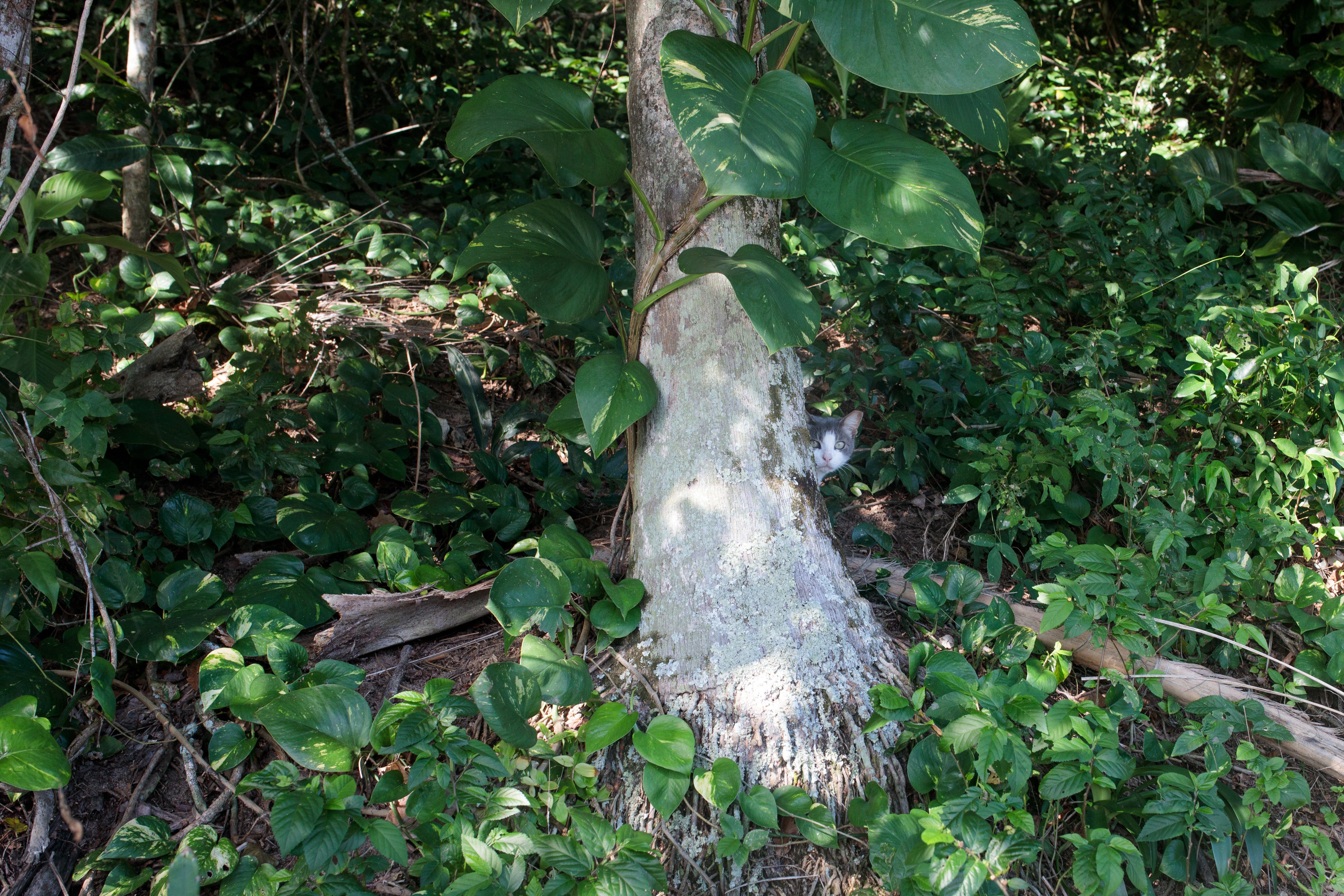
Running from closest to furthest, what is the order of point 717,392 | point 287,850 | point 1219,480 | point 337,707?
point 287,850
point 337,707
point 717,392
point 1219,480

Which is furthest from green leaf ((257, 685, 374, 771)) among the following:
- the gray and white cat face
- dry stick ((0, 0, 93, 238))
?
the gray and white cat face

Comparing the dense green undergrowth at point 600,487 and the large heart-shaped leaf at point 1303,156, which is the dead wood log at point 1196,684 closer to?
the dense green undergrowth at point 600,487

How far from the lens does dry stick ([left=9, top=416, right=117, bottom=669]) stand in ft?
4.70

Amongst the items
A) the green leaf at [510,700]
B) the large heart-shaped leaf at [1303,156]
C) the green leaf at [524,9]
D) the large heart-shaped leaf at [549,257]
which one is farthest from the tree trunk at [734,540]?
the large heart-shaped leaf at [1303,156]

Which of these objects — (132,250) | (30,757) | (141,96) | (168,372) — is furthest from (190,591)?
(141,96)

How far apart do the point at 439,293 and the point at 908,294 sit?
5.08 feet

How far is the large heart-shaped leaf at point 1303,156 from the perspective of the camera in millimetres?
3113

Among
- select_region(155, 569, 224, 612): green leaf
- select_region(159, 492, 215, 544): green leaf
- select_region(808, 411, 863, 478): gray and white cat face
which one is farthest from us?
select_region(808, 411, 863, 478): gray and white cat face

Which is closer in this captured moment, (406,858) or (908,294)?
(406,858)

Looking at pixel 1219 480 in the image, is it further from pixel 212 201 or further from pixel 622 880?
pixel 212 201

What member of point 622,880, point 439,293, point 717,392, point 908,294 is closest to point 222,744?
point 622,880

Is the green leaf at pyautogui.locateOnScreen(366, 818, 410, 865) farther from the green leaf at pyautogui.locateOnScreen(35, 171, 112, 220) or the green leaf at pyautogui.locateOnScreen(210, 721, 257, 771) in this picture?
the green leaf at pyautogui.locateOnScreen(35, 171, 112, 220)

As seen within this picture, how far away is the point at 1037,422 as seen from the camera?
2078 mm

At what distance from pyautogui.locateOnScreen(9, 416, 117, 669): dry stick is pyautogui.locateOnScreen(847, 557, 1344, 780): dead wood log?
5.58 ft
